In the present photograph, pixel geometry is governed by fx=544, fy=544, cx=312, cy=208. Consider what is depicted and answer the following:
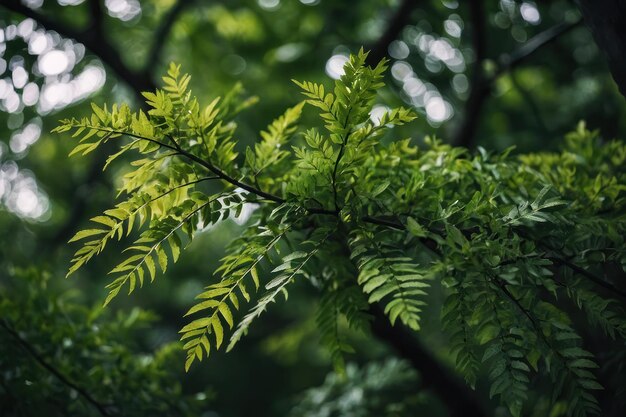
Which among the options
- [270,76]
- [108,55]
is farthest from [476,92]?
[108,55]

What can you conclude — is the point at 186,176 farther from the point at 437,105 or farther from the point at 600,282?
the point at 437,105

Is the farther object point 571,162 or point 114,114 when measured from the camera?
point 571,162

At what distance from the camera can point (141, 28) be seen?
3805 millimetres

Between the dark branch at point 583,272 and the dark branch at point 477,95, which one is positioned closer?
the dark branch at point 583,272

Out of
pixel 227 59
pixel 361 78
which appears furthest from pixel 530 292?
pixel 227 59

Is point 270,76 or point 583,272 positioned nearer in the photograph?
point 583,272

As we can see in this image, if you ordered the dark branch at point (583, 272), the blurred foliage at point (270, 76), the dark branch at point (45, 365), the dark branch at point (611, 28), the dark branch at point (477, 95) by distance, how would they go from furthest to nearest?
the dark branch at point (477, 95)
the blurred foliage at point (270, 76)
the dark branch at point (45, 365)
the dark branch at point (611, 28)
the dark branch at point (583, 272)

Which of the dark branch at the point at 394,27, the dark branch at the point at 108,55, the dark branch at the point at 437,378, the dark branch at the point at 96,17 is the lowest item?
the dark branch at the point at 437,378

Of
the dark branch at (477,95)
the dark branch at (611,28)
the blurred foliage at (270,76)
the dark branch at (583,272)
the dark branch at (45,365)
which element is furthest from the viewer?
the dark branch at (477,95)

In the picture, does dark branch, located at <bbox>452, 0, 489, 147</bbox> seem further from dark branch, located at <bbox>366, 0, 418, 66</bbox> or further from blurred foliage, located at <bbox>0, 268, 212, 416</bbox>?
blurred foliage, located at <bbox>0, 268, 212, 416</bbox>

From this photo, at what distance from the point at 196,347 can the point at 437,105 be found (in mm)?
2951

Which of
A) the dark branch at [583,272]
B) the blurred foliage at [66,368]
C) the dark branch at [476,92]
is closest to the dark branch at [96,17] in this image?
the blurred foliage at [66,368]

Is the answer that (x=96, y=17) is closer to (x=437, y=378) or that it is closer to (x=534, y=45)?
(x=534, y=45)

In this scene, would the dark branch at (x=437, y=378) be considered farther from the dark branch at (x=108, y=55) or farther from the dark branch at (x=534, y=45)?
the dark branch at (x=108, y=55)
